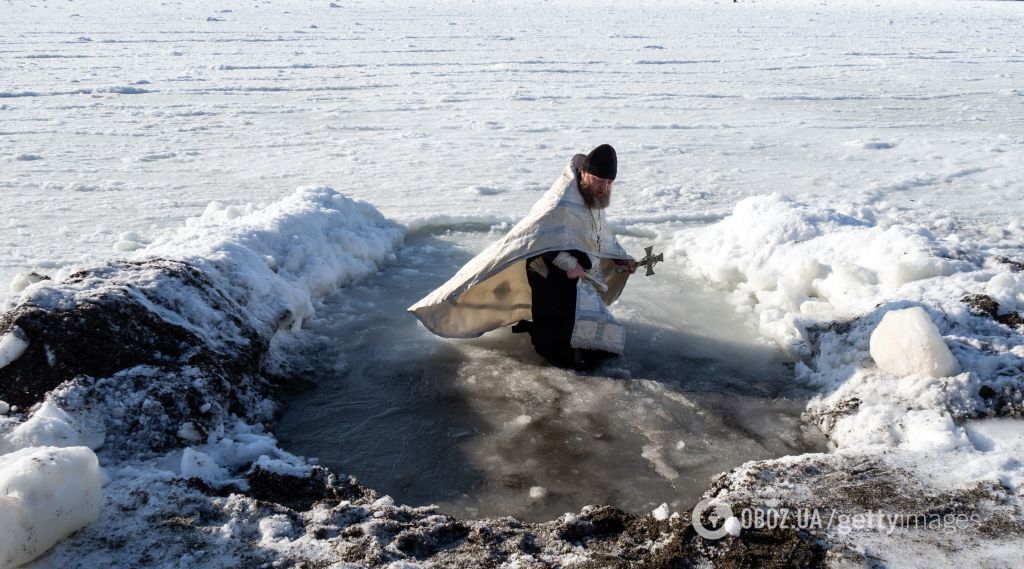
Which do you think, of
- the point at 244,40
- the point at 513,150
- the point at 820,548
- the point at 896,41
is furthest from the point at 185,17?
the point at 820,548

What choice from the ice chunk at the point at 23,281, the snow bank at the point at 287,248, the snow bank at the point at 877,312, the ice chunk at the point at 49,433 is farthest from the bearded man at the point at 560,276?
the ice chunk at the point at 23,281

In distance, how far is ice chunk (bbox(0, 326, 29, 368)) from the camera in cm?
345

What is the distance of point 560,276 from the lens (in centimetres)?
454

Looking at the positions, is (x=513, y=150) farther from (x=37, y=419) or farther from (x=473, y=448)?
(x=37, y=419)

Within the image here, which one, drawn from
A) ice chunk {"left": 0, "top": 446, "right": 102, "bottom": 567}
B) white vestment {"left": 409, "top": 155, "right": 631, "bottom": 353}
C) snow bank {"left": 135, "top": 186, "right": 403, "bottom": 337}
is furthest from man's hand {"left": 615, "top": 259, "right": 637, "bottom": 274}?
ice chunk {"left": 0, "top": 446, "right": 102, "bottom": 567}

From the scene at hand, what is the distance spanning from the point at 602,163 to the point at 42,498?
299 centimetres

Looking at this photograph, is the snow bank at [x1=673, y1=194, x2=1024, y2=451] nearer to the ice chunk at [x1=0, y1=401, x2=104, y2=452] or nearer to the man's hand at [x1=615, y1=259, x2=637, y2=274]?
the man's hand at [x1=615, y1=259, x2=637, y2=274]

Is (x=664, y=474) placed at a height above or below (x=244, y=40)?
below

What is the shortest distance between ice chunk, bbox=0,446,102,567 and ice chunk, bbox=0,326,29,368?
2.48 feet

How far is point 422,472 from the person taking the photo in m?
3.71

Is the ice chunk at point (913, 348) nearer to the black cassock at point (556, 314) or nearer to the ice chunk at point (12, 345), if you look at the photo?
the black cassock at point (556, 314)

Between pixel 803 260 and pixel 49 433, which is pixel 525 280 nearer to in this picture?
pixel 803 260

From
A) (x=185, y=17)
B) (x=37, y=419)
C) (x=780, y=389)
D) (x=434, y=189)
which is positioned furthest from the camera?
(x=185, y=17)

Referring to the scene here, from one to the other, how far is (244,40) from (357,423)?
18366 mm
